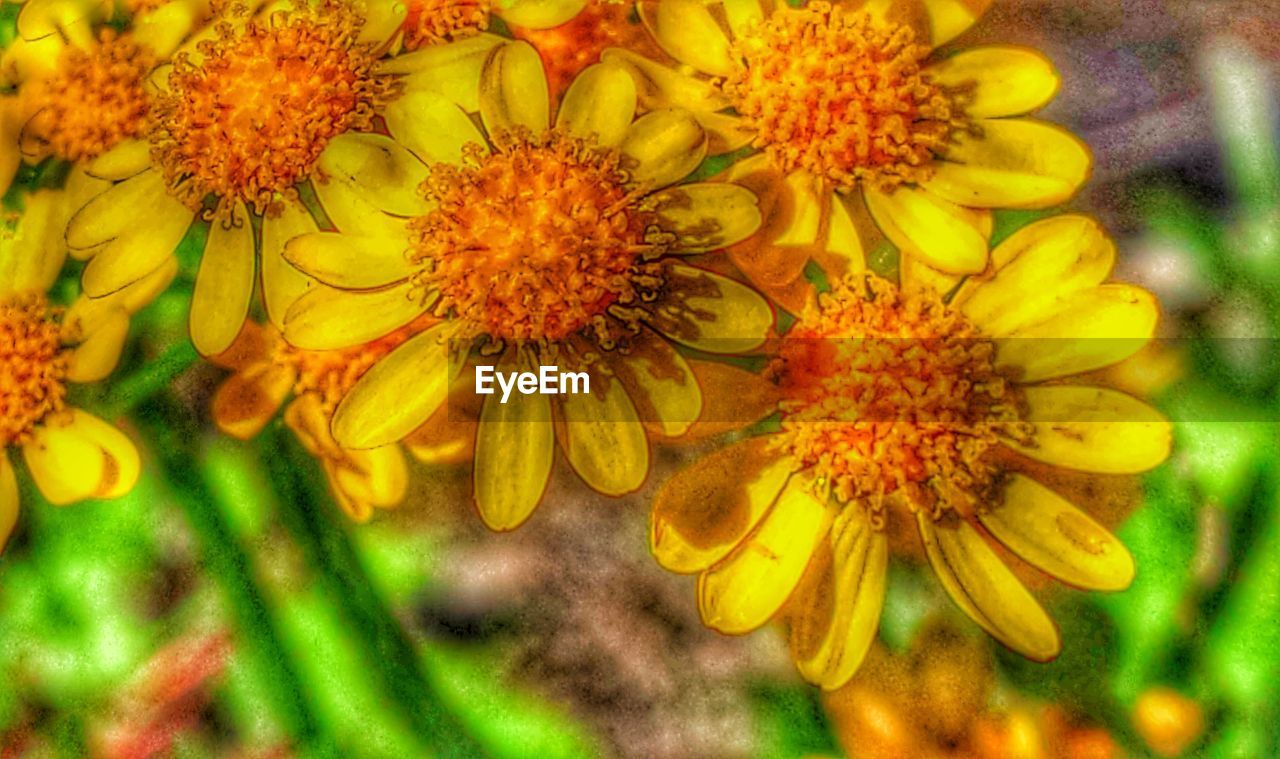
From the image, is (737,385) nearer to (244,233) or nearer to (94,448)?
(244,233)

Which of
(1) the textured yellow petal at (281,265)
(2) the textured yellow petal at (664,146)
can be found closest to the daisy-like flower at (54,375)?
(1) the textured yellow petal at (281,265)

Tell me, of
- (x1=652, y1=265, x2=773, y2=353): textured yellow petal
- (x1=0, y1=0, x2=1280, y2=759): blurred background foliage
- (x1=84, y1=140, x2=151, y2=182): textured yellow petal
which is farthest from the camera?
(x1=84, y1=140, x2=151, y2=182): textured yellow petal

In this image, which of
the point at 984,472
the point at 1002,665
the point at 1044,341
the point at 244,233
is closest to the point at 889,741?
the point at 1002,665

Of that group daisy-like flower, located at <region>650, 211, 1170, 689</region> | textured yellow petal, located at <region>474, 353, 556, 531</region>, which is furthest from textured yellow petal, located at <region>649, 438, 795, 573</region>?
textured yellow petal, located at <region>474, 353, 556, 531</region>

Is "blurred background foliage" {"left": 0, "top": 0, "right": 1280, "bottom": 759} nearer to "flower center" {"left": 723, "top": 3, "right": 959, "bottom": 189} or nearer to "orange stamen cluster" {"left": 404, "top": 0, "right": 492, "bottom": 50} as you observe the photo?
"flower center" {"left": 723, "top": 3, "right": 959, "bottom": 189}

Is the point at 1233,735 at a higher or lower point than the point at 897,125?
lower

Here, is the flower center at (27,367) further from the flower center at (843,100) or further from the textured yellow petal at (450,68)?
the flower center at (843,100)

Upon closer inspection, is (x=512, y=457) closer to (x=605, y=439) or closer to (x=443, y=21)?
(x=605, y=439)
